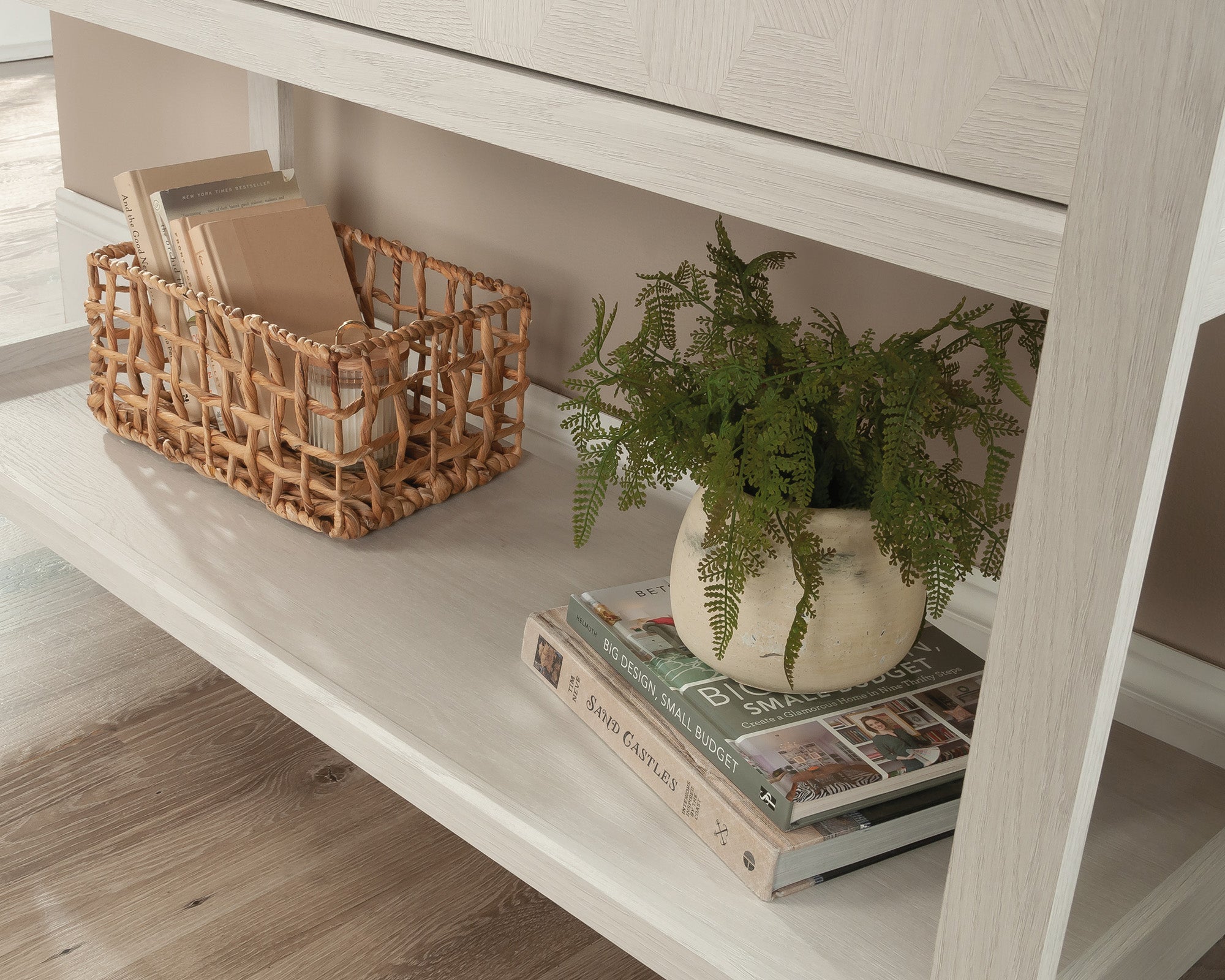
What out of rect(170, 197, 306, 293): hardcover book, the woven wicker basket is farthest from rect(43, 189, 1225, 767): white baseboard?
rect(170, 197, 306, 293): hardcover book

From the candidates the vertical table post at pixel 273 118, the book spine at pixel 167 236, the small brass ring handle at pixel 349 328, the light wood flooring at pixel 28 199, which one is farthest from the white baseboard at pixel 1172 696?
the light wood flooring at pixel 28 199

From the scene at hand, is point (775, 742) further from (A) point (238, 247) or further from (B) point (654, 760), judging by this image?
(A) point (238, 247)

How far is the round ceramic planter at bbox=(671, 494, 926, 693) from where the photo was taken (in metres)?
0.74

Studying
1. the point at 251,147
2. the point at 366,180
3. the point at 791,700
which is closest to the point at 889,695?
the point at 791,700

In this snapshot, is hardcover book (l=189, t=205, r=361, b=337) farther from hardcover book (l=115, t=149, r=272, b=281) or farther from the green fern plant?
the green fern plant

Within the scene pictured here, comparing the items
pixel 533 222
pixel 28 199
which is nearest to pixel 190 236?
pixel 533 222

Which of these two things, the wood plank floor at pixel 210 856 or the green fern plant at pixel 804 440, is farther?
the wood plank floor at pixel 210 856

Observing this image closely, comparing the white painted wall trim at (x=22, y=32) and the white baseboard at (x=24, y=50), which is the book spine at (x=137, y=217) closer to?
the white painted wall trim at (x=22, y=32)

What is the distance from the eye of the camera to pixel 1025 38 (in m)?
0.44

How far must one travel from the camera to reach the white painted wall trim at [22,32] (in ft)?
12.8

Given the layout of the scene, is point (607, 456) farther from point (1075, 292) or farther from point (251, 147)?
point (251, 147)

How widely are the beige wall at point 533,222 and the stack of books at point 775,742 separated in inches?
7.6

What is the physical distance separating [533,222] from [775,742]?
0.66 metres

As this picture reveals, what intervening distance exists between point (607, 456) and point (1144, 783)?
0.44 m
